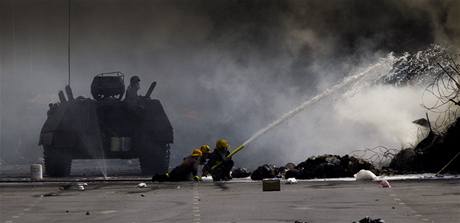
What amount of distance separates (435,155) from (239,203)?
16.9m

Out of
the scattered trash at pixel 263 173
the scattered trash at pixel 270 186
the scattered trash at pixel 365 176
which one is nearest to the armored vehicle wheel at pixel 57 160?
the scattered trash at pixel 263 173

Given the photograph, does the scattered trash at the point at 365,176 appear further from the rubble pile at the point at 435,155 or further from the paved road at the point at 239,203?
the rubble pile at the point at 435,155

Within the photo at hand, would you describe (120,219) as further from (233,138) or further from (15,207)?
(233,138)

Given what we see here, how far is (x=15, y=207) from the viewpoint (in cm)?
2823

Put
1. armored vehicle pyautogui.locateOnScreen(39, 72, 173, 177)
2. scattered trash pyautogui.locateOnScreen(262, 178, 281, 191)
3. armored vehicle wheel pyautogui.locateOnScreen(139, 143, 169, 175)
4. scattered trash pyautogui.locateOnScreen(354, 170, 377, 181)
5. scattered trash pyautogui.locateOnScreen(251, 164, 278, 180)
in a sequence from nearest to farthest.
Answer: scattered trash pyautogui.locateOnScreen(262, 178, 281, 191) → scattered trash pyautogui.locateOnScreen(354, 170, 377, 181) → scattered trash pyautogui.locateOnScreen(251, 164, 278, 180) → armored vehicle pyautogui.locateOnScreen(39, 72, 173, 177) → armored vehicle wheel pyautogui.locateOnScreen(139, 143, 169, 175)

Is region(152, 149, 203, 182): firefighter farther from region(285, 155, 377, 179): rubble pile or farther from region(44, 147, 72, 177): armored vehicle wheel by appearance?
region(44, 147, 72, 177): armored vehicle wheel

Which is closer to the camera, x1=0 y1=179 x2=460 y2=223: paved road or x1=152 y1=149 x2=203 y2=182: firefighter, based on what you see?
x1=0 y1=179 x2=460 y2=223: paved road

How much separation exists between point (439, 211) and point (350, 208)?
2272 millimetres

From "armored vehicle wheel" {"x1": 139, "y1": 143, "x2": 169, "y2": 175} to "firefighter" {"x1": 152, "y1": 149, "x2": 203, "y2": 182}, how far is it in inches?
681

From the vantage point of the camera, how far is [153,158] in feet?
195

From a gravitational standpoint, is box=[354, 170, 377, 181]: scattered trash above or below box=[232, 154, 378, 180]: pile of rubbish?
below

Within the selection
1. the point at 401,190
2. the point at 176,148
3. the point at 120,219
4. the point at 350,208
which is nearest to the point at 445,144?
the point at 401,190

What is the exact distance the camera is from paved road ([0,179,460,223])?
23500 millimetres

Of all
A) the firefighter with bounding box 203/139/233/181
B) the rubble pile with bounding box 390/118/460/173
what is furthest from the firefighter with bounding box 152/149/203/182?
the rubble pile with bounding box 390/118/460/173
